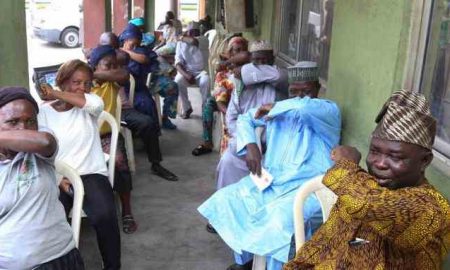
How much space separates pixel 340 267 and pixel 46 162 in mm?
1265

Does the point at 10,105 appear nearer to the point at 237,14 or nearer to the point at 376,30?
the point at 376,30

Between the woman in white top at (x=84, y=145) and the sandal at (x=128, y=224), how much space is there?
0.68 m

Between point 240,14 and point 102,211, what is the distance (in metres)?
3.52

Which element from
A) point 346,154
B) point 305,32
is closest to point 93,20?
point 305,32

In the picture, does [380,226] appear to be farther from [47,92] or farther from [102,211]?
[47,92]

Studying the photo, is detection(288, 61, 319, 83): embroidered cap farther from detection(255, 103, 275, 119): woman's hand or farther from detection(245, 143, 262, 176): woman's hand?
detection(245, 143, 262, 176): woman's hand

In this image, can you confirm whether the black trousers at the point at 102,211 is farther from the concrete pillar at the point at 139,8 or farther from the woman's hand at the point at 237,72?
the concrete pillar at the point at 139,8

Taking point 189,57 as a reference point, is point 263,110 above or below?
above

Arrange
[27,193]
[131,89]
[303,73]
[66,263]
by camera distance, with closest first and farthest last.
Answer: [27,193] < [66,263] < [303,73] < [131,89]

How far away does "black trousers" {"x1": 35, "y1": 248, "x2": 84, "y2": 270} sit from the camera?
2.13 metres

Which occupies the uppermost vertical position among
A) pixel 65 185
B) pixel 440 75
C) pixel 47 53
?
pixel 440 75

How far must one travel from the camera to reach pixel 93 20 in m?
7.21

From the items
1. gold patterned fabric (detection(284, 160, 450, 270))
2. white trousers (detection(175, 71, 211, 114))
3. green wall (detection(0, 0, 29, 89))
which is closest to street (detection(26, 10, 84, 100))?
white trousers (detection(175, 71, 211, 114))

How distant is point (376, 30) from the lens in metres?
2.72
